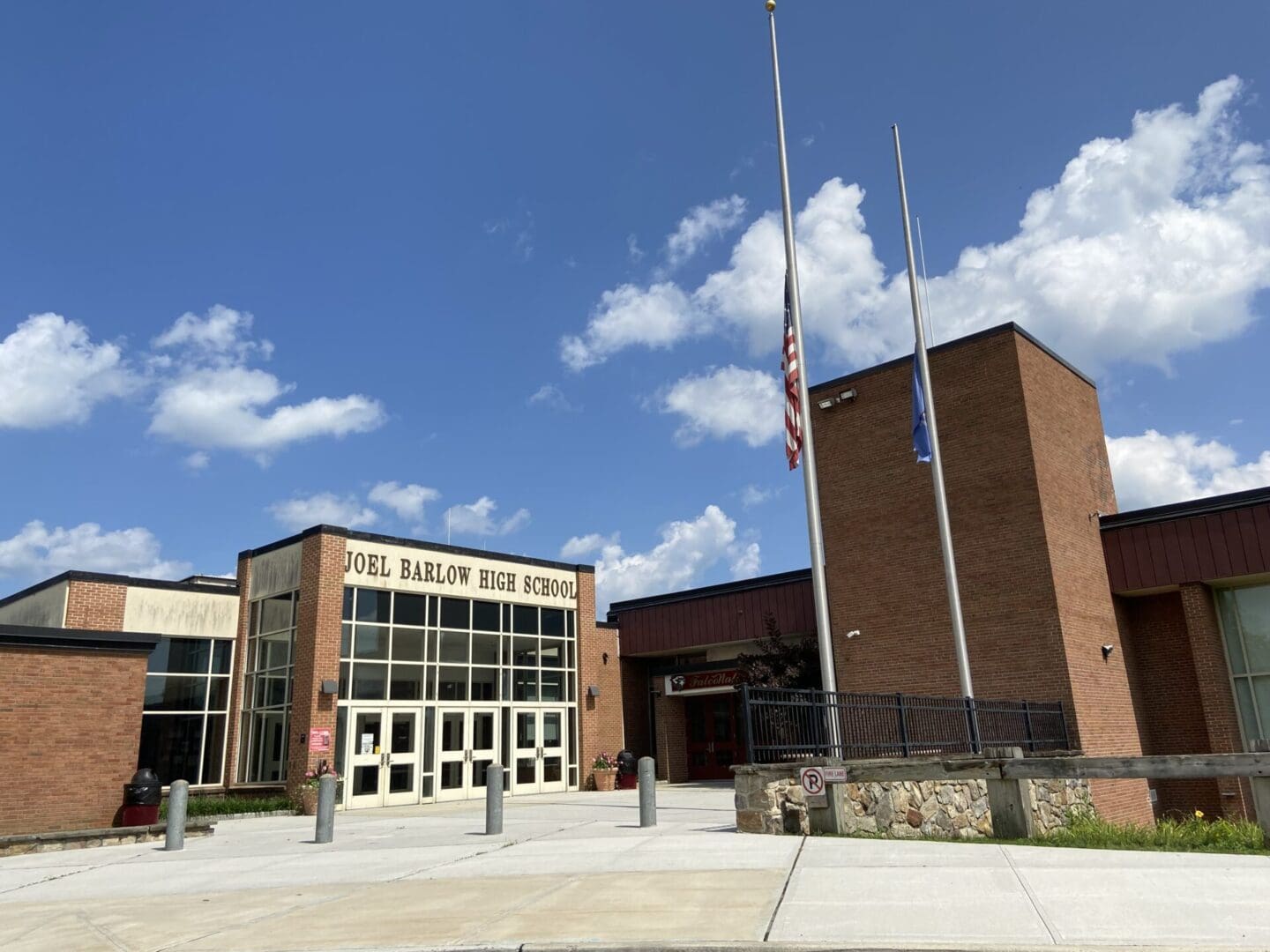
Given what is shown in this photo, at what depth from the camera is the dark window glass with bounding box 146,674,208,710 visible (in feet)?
78.9

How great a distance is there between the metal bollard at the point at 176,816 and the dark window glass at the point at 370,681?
30.4ft

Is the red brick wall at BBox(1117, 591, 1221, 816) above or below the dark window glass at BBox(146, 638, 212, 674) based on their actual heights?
below

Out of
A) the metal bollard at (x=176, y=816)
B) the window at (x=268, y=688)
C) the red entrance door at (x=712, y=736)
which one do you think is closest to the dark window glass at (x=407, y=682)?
the window at (x=268, y=688)

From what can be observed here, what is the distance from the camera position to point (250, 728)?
24984 mm

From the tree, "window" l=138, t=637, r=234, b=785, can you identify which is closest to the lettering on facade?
"window" l=138, t=637, r=234, b=785

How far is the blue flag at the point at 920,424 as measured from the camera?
19891 millimetres

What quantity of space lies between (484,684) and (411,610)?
306cm

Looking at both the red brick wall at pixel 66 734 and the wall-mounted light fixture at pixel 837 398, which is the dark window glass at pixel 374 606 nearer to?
the red brick wall at pixel 66 734

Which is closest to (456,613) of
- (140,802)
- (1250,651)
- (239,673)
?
(239,673)

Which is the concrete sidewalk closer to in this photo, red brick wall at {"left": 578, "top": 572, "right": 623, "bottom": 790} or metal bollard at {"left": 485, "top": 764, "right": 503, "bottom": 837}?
metal bollard at {"left": 485, "top": 764, "right": 503, "bottom": 837}

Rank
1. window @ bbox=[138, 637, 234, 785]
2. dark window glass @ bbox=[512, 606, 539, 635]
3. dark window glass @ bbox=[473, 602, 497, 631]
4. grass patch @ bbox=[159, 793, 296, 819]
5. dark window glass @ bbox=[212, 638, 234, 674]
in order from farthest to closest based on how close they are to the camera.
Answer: dark window glass @ bbox=[512, 606, 539, 635]
dark window glass @ bbox=[473, 602, 497, 631]
dark window glass @ bbox=[212, 638, 234, 674]
window @ bbox=[138, 637, 234, 785]
grass patch @ bbox=[159, 793, 296, 819]

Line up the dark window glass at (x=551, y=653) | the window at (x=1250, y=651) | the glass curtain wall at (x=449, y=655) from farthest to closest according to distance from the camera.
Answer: the dark window glass at (x=551, y=653)
the glass curtain wall at (x=449, y=655)
the window at (x=1250, y=651)

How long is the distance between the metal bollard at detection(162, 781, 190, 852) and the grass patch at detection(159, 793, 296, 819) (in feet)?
21.0

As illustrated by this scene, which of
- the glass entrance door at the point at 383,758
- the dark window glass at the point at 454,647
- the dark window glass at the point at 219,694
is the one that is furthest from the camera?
the dark window glass at the point at 454,647
